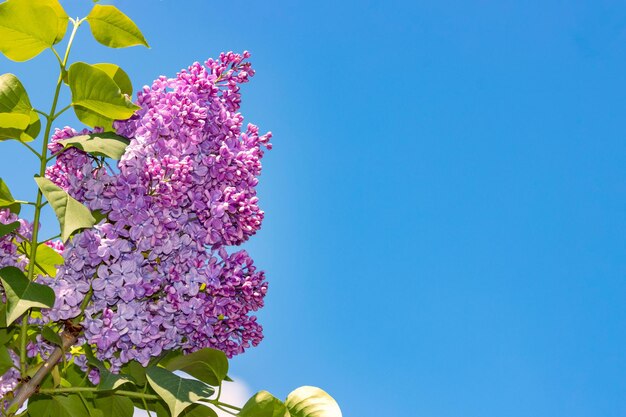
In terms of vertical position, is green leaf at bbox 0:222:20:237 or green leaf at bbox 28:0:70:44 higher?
green leaf at bbox 28:0:70:44

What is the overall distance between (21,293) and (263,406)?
33.4 inches

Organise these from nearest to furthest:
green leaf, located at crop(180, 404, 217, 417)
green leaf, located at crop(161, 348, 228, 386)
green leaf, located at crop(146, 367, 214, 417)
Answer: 1. green leaf, located at crop(146, 367, 214, 417)
2. green leaf, located at crop(161, 348, 228, 386)
3. green leaf, located at crop(180, 404, 217, 417)

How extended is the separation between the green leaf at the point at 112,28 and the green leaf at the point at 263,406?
1335 mm

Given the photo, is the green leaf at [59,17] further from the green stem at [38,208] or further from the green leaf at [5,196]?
the green leaf at [5,196]

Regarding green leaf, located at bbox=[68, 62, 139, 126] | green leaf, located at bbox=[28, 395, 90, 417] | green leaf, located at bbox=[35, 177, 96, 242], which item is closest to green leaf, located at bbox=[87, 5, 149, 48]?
green leaf, located at bbox=[68, 62, 139, 126]

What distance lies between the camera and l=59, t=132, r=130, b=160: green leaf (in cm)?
249

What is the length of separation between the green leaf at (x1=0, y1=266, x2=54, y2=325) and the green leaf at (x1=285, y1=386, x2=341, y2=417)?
84 cm

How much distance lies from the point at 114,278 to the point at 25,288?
28 cm

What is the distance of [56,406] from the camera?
273 centimetres

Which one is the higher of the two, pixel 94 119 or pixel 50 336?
pixel 94 119

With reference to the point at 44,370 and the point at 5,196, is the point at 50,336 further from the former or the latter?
the point at 5,196

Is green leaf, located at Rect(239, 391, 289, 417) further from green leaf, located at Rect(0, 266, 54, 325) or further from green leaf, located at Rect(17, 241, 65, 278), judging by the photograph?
green leaf, located at Rect(17, 241, 65, 278)

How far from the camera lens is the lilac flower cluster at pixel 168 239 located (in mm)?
2512

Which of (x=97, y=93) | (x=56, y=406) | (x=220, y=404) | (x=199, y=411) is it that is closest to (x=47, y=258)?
(x=56, y=406)
